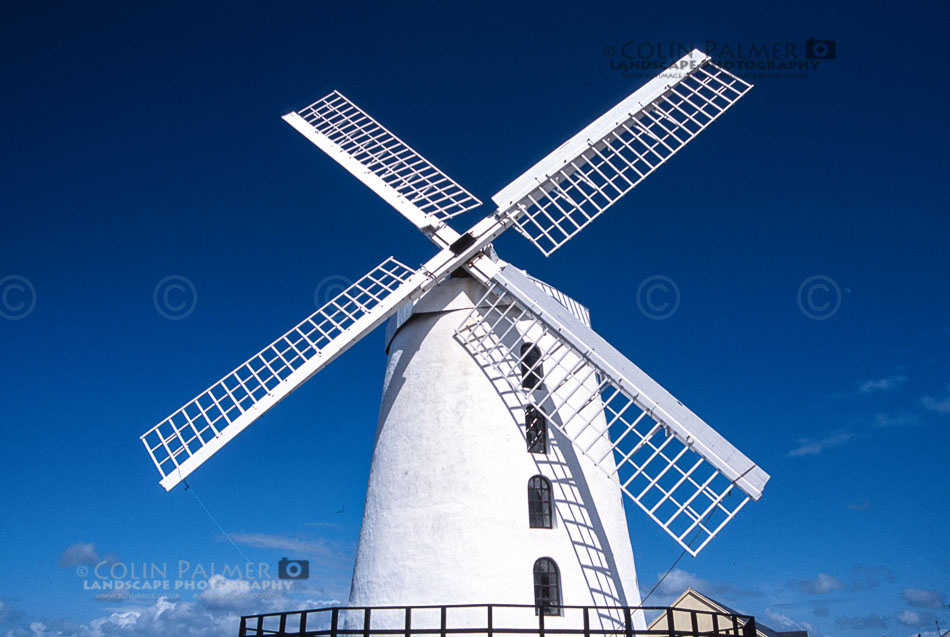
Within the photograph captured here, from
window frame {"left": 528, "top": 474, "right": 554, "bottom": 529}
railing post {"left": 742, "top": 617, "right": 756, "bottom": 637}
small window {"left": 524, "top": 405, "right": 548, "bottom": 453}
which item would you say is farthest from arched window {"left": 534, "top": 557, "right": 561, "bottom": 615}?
railing post {"left": 742, "top": 617, "right": 756, "bottom": 637}

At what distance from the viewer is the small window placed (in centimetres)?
1209

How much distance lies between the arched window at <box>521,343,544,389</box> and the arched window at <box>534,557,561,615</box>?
270 centimetres

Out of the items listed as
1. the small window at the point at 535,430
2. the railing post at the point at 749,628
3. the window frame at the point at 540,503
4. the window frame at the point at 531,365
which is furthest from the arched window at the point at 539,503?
the railing post at the point at 749,628

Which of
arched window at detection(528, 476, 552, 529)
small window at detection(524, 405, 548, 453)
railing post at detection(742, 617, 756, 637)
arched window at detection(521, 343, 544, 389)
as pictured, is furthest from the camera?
arched window at detection(521, 343, 544, 389)

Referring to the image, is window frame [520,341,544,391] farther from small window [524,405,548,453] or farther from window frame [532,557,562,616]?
window frame [532,557,562,616]

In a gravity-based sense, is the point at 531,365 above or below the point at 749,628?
above

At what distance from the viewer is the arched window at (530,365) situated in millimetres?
12327

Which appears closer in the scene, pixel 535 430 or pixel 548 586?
pixel 548 586

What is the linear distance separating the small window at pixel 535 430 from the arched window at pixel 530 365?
1.42 feet

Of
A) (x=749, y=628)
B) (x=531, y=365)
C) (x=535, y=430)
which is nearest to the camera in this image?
(x=749, y=628)

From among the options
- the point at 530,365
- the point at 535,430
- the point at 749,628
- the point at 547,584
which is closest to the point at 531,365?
the point at 530,365

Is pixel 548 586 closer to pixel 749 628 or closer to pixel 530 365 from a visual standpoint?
pixel 749 628

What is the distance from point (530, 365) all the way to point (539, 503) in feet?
7.42

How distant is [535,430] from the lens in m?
12.2
